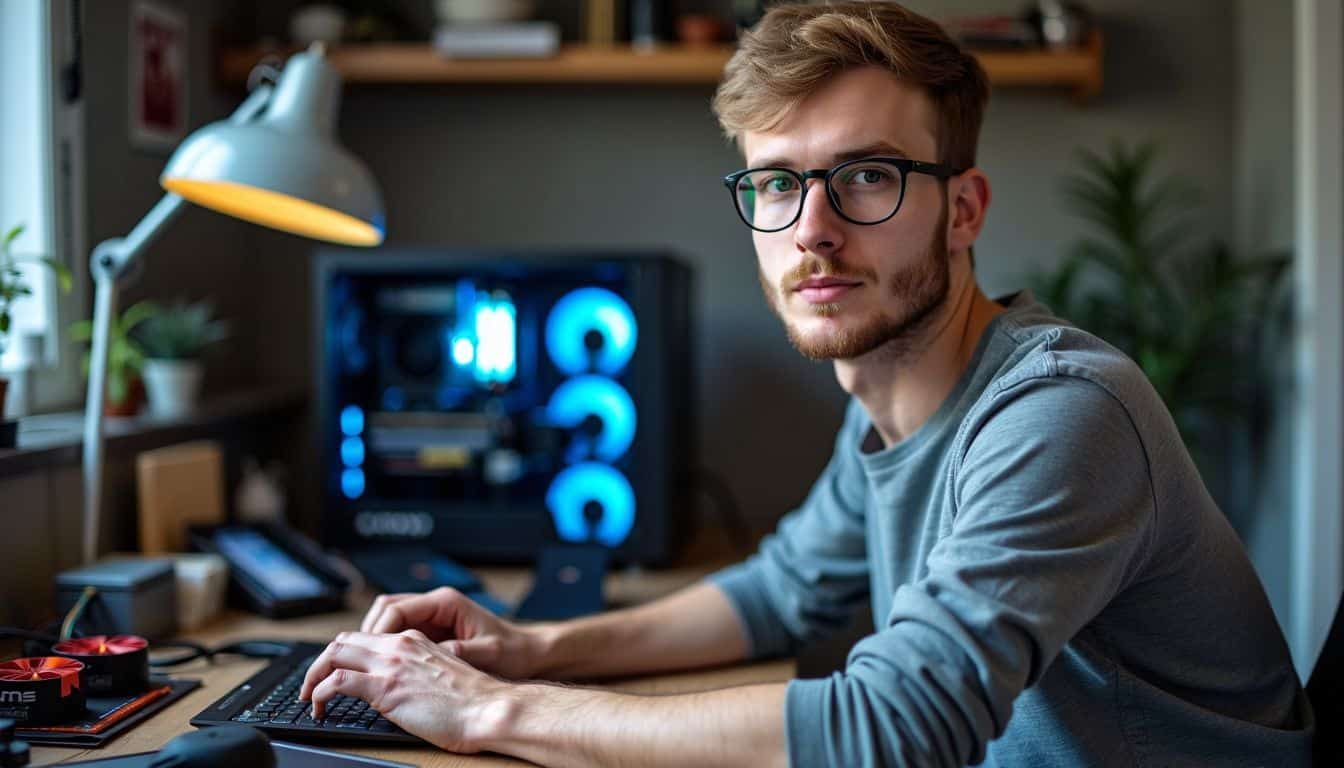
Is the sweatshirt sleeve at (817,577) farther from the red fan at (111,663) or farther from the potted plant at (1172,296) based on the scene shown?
the potted plant at (1172,296)

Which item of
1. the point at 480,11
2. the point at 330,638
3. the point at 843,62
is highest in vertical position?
the point at 480,11

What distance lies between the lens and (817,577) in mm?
1410

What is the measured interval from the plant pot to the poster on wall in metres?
0.40

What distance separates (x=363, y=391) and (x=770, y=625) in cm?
85

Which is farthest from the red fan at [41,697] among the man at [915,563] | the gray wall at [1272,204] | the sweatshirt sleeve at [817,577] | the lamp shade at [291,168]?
the gray wall at [1272,204]

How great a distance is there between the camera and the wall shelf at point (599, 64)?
2059 millimetres

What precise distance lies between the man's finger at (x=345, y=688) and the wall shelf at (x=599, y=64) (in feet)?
4.44

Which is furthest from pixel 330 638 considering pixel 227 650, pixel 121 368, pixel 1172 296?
pixel 1172 296

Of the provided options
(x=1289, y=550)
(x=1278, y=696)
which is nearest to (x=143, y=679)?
(x=1278, y=696)

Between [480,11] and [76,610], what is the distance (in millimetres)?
1277

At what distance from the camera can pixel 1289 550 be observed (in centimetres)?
209

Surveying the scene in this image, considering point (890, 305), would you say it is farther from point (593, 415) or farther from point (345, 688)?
point (593, 415)

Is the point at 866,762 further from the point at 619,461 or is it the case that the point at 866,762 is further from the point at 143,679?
the point at 619,461

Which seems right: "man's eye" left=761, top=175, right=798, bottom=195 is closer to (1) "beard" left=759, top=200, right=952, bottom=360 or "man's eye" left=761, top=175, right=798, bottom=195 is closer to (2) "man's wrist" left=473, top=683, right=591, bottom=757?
(1) "beard" left=759, top=200, right=952, bottom=360
